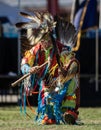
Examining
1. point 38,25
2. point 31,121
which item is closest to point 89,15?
point 31,121

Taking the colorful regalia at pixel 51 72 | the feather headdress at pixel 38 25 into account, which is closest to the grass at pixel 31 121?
the colorful regalia at pixel 51 72

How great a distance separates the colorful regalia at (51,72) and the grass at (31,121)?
0.32 meters

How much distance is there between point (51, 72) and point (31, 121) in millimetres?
1267

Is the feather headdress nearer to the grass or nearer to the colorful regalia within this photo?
the colorful regalia

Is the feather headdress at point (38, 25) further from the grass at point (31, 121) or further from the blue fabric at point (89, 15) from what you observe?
the blue fabric at point (89, 15)

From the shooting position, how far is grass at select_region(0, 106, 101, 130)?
10289 millimetres

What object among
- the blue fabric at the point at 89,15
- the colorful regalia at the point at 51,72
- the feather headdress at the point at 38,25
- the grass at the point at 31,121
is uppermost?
the blue fabric at the point at 89,15

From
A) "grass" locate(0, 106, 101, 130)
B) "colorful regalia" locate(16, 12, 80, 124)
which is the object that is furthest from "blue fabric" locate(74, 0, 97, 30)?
"colorful regalia" locate(16, 12, 80, 124)

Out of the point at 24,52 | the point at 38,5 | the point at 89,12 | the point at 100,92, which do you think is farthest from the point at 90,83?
the point at 38,5

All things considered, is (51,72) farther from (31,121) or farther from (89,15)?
(89,15)

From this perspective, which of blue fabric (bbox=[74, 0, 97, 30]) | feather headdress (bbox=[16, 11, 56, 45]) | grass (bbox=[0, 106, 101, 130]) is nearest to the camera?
grass (bbox=[0, 106, 101, 130])

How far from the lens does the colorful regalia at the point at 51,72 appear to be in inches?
424

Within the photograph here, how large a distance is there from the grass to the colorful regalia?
32 centimetres

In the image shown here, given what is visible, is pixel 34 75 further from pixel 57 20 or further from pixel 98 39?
pixel 98 39
